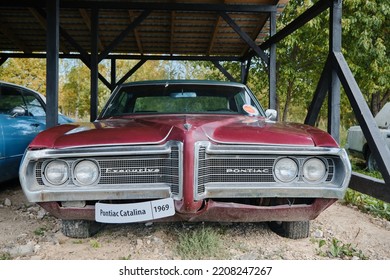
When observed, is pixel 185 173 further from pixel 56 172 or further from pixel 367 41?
pixel 367 41

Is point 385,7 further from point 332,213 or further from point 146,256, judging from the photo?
point 146,256

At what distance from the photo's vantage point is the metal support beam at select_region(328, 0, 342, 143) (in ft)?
13.0

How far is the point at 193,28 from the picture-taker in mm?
8562

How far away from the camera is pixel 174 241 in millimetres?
2984

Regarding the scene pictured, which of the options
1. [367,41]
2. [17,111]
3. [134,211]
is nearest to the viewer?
[134,211]

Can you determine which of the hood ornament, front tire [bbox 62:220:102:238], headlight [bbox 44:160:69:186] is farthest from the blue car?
the hood ornament

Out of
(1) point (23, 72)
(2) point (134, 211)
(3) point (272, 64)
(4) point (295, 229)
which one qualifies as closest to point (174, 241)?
(2) point (134, 211)

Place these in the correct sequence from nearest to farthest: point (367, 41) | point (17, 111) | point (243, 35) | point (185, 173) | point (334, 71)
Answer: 1. point (185, 173)
2. point (334, 71)
3. point (17, 111)
4. point (243, 35)
5. point (367, 41)

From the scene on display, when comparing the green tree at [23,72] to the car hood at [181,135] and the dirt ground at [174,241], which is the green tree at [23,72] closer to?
the dirt ground at [174,241]

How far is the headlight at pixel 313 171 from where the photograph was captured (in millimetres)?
2586

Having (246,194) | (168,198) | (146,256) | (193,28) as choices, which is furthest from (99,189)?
(193,28)

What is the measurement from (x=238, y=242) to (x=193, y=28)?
21.6 ft

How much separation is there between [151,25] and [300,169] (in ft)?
21.9

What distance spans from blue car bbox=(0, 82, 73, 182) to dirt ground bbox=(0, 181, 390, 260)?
105 cm
